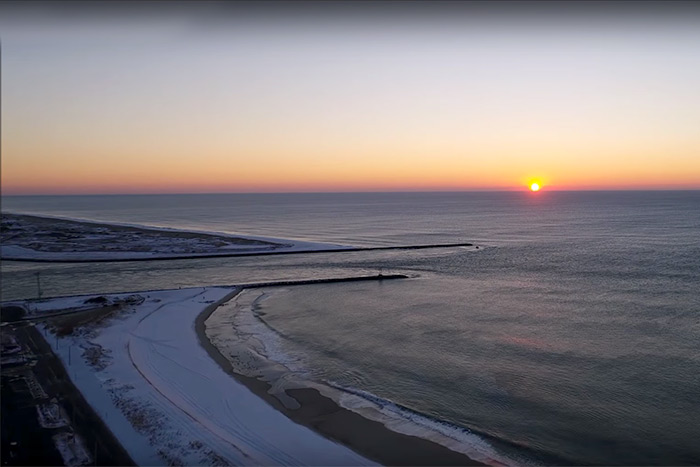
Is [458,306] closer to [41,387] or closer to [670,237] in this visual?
[41,387]

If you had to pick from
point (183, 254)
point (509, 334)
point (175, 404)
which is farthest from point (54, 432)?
point (183, 254)

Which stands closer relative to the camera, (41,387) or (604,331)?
(41,387)

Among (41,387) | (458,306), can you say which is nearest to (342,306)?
(458,306)

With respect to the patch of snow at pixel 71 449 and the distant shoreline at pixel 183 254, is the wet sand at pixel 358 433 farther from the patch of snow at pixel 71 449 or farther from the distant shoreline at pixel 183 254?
the distant shoreline at pixel 183 254

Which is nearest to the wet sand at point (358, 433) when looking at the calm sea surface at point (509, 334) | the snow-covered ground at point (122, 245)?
the calm sea surface at point (509, 334)

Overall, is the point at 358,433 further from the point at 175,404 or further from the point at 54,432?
the point at 54,432

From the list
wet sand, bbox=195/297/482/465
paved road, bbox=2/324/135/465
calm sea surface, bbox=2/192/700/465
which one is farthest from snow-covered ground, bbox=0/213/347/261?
wet sand, bbox=195/297/482/465
